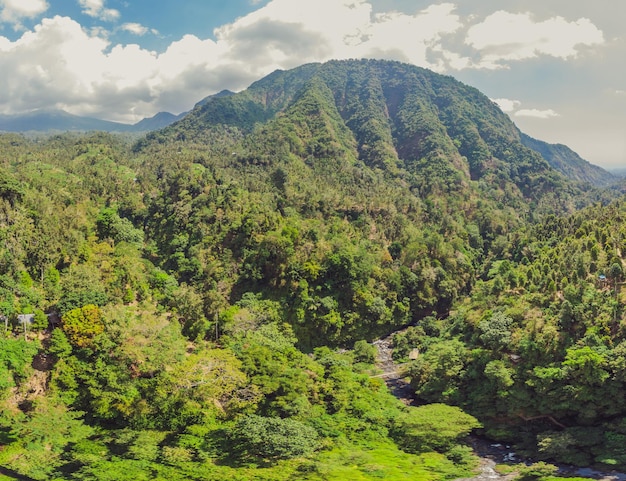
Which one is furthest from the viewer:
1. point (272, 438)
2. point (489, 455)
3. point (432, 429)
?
point (489, 455)

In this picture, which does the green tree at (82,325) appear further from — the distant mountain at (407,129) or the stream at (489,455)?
the distant mountain at (407,129)

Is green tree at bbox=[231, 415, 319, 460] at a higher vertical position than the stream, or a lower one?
higher

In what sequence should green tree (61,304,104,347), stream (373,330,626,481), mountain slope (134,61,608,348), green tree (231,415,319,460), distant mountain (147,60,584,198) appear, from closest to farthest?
green tree (231,415,319,460), stream (373,330,626,481), green tree (61,304,104,347), mountain slope (134,61,608,348), distant mountain (147,60,584,198)

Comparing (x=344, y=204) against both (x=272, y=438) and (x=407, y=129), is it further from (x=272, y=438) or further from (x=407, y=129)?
(x=407, y=129)

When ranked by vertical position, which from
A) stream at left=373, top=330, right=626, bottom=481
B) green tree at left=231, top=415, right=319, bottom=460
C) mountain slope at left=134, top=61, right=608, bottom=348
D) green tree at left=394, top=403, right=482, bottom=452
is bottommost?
stream at left=373, top=330, right=626, bottom=481

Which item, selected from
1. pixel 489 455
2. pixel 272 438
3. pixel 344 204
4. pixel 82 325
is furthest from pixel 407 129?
pixel 272 438

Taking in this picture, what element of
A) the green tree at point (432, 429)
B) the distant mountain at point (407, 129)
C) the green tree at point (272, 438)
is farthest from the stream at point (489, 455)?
the distant mountain at point (407, 129)

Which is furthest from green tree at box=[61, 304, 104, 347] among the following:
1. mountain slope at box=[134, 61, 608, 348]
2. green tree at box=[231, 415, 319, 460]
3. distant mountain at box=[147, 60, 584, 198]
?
distant mountain at box=[147, 60, 584, 198]

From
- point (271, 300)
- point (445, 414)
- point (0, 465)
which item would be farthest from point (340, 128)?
point (0, 465)

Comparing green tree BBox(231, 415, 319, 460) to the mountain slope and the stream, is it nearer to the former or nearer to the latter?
the stream
